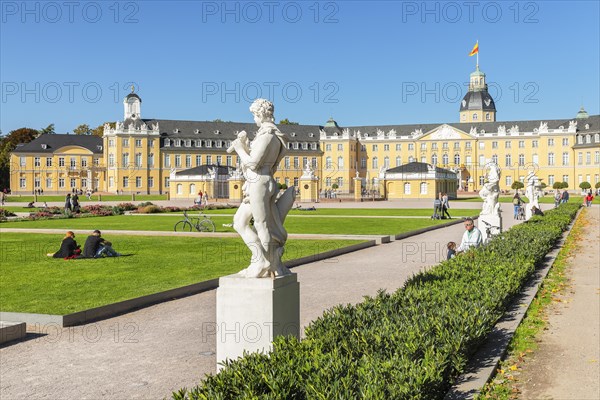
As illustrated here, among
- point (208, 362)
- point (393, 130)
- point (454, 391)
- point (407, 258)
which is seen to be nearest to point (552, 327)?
point (454, 391)

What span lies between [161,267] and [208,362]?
7.63 m

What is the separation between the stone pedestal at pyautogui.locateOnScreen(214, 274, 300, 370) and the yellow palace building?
85.8 metres

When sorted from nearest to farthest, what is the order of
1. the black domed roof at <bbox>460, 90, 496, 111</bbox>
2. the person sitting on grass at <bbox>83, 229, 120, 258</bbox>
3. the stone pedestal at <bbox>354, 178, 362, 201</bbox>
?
the person sitting on grass at <bbox>83, 229, 120, 258</bbox>, the stone pedestal at <bbox>354, 178, 362, 201</bbox>, the black domed roof at <bbox>460, 90, 496, 111</bbox>

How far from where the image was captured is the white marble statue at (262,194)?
6129mm

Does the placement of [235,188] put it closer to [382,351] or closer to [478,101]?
[382,351]

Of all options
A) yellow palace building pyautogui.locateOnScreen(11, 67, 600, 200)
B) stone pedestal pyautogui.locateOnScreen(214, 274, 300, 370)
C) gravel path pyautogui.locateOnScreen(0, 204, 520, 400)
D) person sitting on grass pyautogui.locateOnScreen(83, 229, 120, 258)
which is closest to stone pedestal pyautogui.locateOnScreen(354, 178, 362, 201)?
yellow palace building pyautogui.locateOnScreen(11, 67, 600, 200)

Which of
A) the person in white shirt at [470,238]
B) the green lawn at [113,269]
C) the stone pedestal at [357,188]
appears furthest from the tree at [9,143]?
the person in white shirt at [470,238]

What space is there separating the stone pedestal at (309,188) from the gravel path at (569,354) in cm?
5350

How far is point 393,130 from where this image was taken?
114000mm

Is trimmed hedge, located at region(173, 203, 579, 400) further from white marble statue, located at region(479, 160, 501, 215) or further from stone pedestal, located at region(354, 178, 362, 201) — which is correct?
stone pedestal, located at region(354, 178, 362, 201)

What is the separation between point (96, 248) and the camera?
52.7ft

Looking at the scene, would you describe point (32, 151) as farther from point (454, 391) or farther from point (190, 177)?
point (454, 391)

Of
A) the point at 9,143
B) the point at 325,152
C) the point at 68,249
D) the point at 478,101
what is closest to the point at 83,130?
the point at 9,143

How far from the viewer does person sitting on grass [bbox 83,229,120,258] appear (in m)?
16.0
